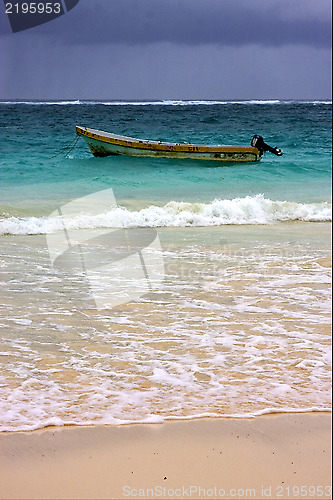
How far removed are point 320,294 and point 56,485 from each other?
6.94 feet

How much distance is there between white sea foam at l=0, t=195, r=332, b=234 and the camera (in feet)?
18.9

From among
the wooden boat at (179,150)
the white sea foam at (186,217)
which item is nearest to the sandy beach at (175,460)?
the white sea foam at (186,217)

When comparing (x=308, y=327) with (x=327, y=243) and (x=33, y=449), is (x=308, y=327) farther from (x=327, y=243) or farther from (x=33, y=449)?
(x=327, y=243)

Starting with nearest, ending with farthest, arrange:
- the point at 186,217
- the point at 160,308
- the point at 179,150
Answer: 1. the point at 160,308
2. the point at 186,217
3. the point at 179,150

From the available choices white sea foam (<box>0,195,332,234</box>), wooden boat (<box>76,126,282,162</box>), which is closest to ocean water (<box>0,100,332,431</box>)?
white sea foam (<box>0,195,332,234</box>)

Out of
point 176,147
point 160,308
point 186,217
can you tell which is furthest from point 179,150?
point 160,308

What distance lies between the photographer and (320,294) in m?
3.41

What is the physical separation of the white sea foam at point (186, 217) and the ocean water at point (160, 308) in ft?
0.07

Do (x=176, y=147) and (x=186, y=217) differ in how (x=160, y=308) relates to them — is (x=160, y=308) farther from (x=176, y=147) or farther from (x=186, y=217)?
(x=176, y=147)

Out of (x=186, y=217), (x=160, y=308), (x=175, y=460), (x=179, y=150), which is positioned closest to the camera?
(x=175, y=460)

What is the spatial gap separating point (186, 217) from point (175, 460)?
4.53 meters

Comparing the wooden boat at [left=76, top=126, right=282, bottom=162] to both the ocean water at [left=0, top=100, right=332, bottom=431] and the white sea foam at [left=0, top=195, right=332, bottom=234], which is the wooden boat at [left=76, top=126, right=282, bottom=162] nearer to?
the ocean water at [left=0, top=100, right=332, bottom=431]

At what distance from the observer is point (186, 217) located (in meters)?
6.20

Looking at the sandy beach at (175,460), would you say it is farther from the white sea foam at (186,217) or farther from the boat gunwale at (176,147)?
the boat gunwale at (176,147)
